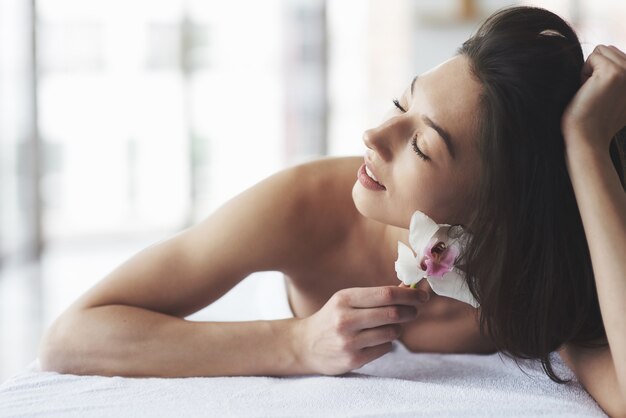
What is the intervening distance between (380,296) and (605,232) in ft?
1.17

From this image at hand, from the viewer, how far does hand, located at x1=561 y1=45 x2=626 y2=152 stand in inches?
47.6

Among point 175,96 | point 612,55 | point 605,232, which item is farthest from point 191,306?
point 175,96

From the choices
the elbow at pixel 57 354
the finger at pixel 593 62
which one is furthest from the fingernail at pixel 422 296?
the elbow at pixel 57 354

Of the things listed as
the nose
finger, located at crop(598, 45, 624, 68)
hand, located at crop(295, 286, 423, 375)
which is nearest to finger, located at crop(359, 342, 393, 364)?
hand, located at crop(295, 286, 423, 375)

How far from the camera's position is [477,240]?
1.26 meters

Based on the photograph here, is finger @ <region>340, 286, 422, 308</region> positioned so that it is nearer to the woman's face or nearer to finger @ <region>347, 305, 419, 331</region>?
finger @ <region>347, 305, 419, 331</region>

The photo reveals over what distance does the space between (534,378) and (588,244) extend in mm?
258

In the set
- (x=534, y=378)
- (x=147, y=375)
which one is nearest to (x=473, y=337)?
(x=534, y=378)

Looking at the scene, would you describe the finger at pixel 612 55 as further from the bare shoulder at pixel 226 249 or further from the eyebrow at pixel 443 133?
the bare shoulder at pixel 226 249

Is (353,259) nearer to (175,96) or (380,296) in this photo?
(380,296)

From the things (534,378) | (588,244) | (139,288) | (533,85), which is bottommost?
(534,378)

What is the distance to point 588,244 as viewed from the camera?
1.25m

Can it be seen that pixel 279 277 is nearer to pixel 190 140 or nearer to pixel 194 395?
pixel 194 395

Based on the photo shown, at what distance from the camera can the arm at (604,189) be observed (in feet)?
3.96
